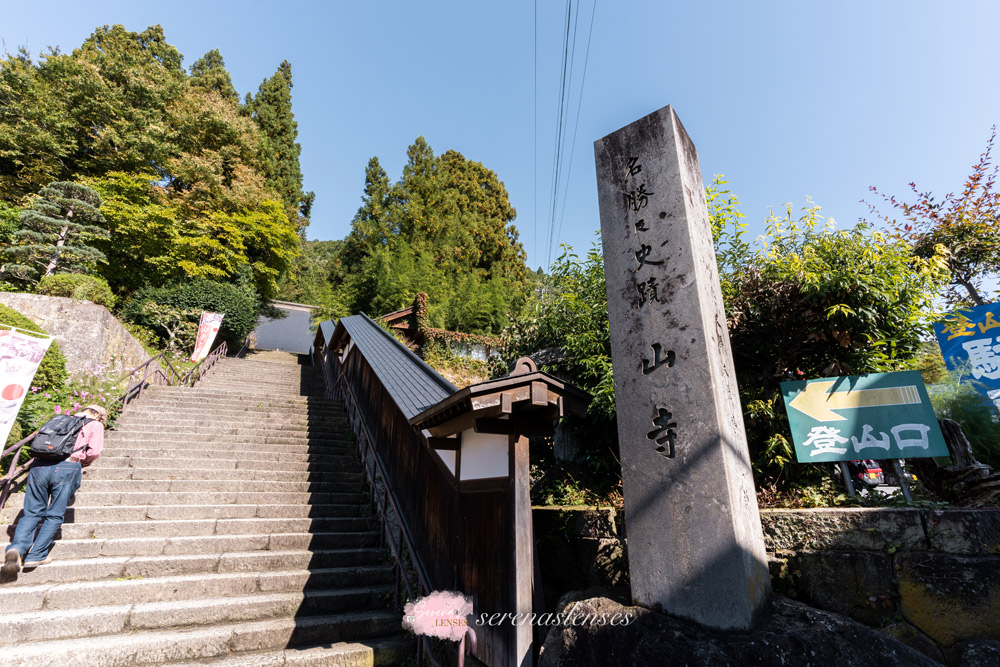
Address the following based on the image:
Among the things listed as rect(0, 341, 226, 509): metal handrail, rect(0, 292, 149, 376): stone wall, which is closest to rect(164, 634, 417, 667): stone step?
rect(0, 341, 226, 509): metal handrail

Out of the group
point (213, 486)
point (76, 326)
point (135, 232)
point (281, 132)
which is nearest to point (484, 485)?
point (213, 486)

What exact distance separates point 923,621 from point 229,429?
920 centimetres

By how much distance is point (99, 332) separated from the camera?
1059 cm

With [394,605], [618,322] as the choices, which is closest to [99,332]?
[394,605]

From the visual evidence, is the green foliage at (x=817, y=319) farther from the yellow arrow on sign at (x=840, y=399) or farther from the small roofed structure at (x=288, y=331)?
the small roofed structure at (x=288, y=331)

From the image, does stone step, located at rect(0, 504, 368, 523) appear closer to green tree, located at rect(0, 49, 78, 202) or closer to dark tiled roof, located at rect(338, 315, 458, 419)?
dark tiled roof, located at rect(338, 315, 458, 419)

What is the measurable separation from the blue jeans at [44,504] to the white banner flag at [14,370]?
1108 millimetres

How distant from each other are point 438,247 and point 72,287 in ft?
49.2

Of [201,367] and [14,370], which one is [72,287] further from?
[14,370]

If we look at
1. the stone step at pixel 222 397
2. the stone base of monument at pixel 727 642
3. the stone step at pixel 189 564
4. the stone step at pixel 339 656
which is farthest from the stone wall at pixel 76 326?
the stone base of monument at pixel 727 642

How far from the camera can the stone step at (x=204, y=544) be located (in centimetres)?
441

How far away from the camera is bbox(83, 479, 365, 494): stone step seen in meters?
5.59

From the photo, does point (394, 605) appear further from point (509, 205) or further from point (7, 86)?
point (509, 205)

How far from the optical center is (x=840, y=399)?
3.60 m
